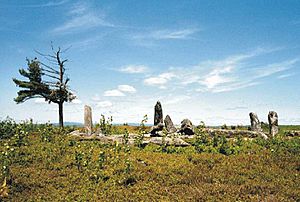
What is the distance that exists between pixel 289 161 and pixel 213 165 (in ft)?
14.3

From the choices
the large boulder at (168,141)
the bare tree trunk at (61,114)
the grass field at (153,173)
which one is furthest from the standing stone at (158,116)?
the bare tree trunk at (61,114)

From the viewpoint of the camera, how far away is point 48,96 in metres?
44.5

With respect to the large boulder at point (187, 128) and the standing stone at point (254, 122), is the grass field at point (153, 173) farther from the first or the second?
the standing stone at point (254, 122)

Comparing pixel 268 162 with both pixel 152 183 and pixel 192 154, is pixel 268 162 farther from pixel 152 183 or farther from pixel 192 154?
pixel 152 183

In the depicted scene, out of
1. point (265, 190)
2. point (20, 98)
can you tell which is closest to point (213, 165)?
point (265, 190)

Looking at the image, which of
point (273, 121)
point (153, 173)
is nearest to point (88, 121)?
point (153, 173)

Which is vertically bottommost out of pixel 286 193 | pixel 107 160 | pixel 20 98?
pixel 286 193

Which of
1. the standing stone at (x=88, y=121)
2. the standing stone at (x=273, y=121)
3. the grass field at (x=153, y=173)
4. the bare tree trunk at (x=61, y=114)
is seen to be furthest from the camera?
the bare tree trunk at (x=61, y=114)

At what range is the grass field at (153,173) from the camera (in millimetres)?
11453

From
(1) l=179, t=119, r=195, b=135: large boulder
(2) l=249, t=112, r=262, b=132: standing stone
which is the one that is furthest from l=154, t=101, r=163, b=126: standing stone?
(2) l=249, t=112, r=262, b=132: standing stone

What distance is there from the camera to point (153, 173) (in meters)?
13.7

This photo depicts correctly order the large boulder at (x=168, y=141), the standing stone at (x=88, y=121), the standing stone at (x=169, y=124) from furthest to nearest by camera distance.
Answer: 1. the standing stone at (x=169, y=124)
2. the standing stone at (x=88, y=121)
3. the large boulder at (x=168, y=141)

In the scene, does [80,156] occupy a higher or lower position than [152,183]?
higher

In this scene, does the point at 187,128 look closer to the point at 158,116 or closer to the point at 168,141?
the point at 158,116
